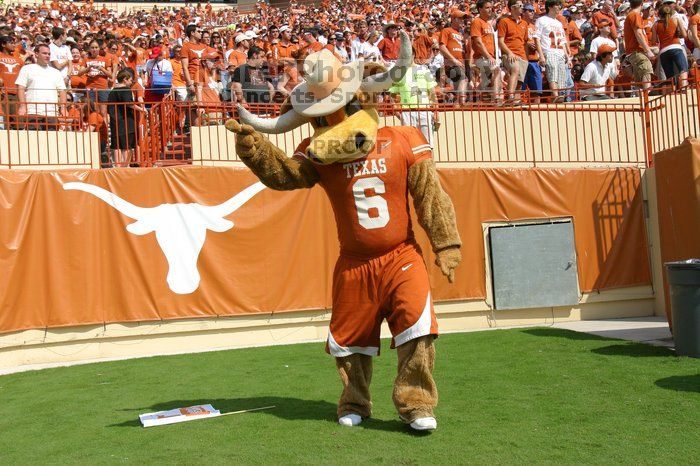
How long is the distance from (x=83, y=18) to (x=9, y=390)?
19.7m

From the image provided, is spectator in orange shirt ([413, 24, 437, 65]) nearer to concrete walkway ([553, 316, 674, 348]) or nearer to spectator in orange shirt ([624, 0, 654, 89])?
spectator in orange shirt ([624, 0, 654, 89])

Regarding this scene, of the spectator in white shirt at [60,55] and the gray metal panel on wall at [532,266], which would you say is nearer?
the gray metal panel on wall at [532,266]

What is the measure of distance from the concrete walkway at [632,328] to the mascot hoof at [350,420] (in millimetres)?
4375

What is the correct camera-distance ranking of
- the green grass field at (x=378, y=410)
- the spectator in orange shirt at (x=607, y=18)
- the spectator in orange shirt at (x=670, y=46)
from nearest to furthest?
the green grass field at (x=378, y=410), the spectator in orange shirt at (x=670, y=46), the spectator in orange shirt at (x=607, y=18)

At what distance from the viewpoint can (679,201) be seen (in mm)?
9211

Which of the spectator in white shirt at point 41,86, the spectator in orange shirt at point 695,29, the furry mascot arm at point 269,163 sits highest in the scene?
the spectator in orange shirt at point 695,29

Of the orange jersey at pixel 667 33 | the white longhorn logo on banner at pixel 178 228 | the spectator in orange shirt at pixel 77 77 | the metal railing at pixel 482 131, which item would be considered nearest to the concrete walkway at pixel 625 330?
the white longhorn logo on banner at pixel 178 228

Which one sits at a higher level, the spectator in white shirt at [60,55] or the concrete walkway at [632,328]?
the spectator in white shirt at [60,55]

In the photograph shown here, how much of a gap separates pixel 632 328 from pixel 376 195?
6.15 m

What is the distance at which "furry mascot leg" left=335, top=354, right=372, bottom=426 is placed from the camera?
217 inches

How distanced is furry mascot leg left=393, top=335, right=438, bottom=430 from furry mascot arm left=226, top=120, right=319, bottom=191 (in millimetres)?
1371

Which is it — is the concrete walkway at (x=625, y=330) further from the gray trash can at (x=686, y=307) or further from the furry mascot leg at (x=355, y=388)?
the furry mascot leg at (x=355, y=388)

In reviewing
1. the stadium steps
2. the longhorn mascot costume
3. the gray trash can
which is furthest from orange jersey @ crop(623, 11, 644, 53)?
the longhorn mascot costume

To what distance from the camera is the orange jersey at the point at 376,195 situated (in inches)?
214
